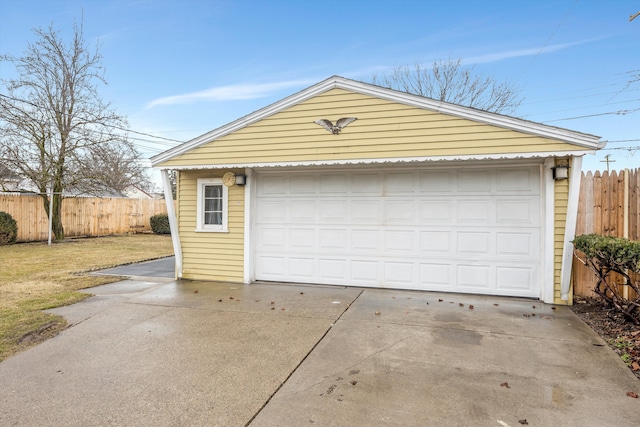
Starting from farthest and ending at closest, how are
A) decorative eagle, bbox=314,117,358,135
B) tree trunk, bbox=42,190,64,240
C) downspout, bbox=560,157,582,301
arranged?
tree trunk, bbox=42,190,64,240 → decorative eagle, bbox=314,117,358,135 → downspout, bbox=560,157,582,301

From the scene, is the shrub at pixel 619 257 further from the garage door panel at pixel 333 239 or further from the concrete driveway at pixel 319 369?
the garage door panel at pixel 333 239

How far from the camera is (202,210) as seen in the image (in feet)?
23.6

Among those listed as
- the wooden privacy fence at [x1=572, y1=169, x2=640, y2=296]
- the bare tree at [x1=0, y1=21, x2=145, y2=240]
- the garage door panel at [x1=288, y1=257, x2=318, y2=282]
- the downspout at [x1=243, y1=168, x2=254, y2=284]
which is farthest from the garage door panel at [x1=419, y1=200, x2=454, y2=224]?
the bare tree at [x1=0, y1=21, x2=145, y2=240]

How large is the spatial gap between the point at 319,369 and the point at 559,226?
14.8 ft

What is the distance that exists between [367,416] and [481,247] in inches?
169

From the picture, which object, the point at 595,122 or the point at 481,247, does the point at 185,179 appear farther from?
the point at 595,122

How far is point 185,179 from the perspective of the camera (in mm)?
7273

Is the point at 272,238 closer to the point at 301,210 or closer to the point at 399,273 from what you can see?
the point at 301,210

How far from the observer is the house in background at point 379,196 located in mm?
5438

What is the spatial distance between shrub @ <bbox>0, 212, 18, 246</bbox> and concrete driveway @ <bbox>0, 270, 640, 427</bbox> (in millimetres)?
11203

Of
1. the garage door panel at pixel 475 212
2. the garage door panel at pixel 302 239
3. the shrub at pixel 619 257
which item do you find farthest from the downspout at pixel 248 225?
the shrub at pixel 619 257

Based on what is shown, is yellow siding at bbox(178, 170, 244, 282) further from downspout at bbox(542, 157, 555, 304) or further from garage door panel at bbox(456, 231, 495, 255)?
downspout at bbox(542, 157, 555, 304)

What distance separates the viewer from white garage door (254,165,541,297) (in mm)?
5781

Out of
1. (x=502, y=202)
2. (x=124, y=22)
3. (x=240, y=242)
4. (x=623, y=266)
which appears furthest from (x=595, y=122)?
(x=124, y=22)
